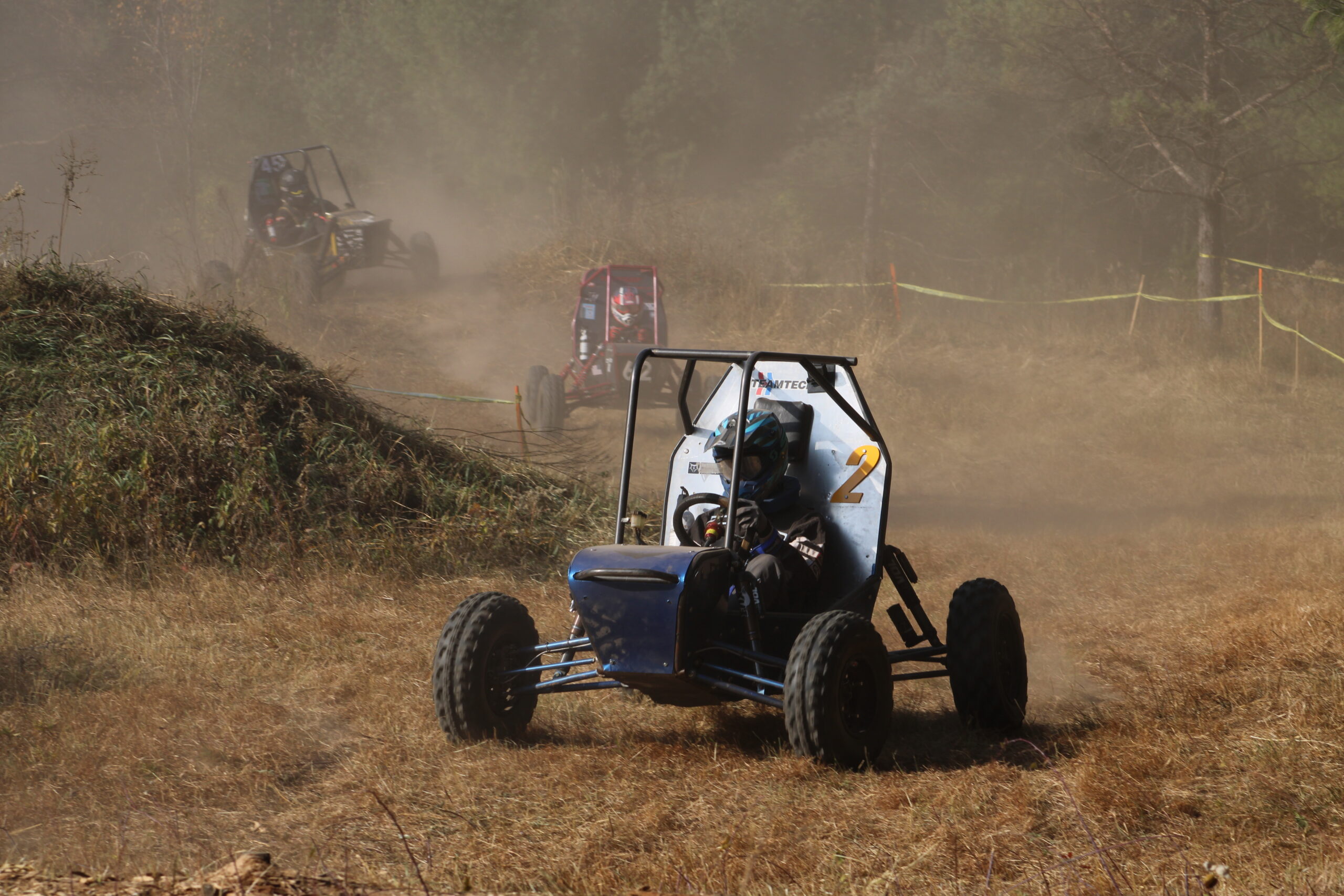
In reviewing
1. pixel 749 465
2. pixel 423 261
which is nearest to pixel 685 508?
pixel 749 465

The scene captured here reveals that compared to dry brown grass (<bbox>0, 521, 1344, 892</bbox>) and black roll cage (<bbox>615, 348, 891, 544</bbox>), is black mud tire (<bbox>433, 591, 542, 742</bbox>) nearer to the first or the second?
dry brown grass (<bbox>0, 521, 1344, 892</bbox>)

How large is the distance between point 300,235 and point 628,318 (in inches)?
355

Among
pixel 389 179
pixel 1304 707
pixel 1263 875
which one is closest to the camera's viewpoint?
pixel 1263 875

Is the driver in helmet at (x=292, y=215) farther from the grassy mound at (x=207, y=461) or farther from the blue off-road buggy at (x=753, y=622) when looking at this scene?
the blue off-road buggy at (x=753, y=622)

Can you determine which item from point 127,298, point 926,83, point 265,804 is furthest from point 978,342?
point 265,804

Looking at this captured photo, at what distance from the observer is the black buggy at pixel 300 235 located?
20953 mm

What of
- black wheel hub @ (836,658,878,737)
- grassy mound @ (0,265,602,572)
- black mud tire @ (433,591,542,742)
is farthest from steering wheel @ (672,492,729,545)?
grassy mound @ (0,265,602,572)

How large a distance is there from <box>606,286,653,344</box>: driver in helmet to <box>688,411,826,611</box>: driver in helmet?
9.91m

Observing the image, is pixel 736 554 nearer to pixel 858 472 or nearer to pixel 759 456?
pixel 759 456

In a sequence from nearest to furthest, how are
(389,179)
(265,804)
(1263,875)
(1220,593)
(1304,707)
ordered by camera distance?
(1263,875) < (265,804) < (1304,707) < (1220,593) < (389,179)

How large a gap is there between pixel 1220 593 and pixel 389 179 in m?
32.6

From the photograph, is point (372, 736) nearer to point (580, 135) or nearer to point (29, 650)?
point (29, 650)

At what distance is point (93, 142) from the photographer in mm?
39625

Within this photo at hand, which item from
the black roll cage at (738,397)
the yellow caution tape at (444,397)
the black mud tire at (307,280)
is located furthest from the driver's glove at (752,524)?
the black mud tire at (307,280)
